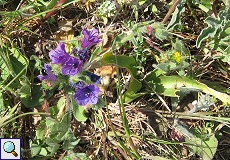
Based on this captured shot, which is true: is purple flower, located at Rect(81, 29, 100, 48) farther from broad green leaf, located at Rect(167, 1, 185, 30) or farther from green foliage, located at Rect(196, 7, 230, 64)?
green foliage, located at Rect(196, 7, 230, 64)

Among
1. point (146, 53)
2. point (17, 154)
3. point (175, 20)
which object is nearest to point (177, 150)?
point (146, 53)

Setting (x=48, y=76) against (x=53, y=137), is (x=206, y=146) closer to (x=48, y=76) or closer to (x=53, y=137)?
(x=53, y=137)

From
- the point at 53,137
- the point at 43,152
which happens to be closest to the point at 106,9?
the point at 53,137

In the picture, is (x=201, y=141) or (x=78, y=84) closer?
(x=78, y=84)

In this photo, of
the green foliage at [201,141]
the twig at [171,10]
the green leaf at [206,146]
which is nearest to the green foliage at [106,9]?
the twig at [171,10]

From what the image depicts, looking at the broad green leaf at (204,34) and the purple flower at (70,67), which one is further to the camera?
the broad green leaf at (204,34)

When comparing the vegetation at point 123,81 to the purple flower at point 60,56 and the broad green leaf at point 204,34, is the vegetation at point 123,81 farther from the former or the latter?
the purple flower at point 60,56
